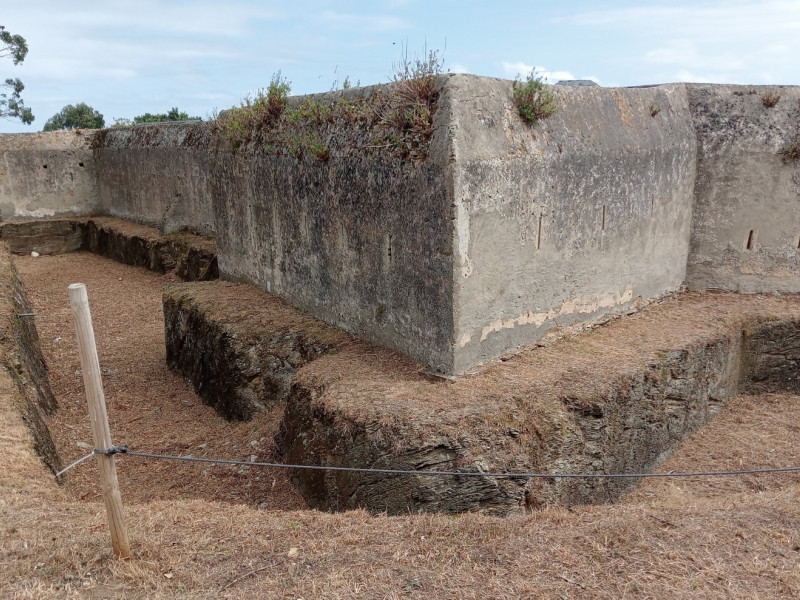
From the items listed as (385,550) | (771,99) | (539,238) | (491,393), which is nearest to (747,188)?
(771,99)

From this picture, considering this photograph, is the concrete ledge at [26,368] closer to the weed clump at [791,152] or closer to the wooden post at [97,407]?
the wooden post at [97,407]

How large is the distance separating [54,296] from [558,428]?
1255 centimetres

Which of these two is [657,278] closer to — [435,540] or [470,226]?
[470,226]

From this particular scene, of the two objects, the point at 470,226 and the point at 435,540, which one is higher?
the point at 470,226

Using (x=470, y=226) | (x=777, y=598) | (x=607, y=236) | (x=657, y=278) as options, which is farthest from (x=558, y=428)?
(x=657, y=278)

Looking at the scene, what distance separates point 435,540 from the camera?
4.48m

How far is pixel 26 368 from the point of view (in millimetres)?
8148

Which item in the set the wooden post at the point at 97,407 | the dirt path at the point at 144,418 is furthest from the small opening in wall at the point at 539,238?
the wooden post at the point at 97,407

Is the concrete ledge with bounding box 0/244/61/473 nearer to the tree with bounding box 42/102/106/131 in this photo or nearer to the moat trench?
the moat trench

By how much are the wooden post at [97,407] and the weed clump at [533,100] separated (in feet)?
15.7

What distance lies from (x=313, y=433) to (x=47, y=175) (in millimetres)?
17096

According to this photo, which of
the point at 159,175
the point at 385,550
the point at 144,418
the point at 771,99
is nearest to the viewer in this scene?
the point at 385,550

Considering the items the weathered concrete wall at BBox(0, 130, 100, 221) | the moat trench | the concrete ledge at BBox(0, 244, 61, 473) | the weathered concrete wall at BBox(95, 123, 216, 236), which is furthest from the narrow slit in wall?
the weathered concrete wall at BBox(0, 130, 100, 221)

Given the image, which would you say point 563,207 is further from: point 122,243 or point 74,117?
point 74,117
